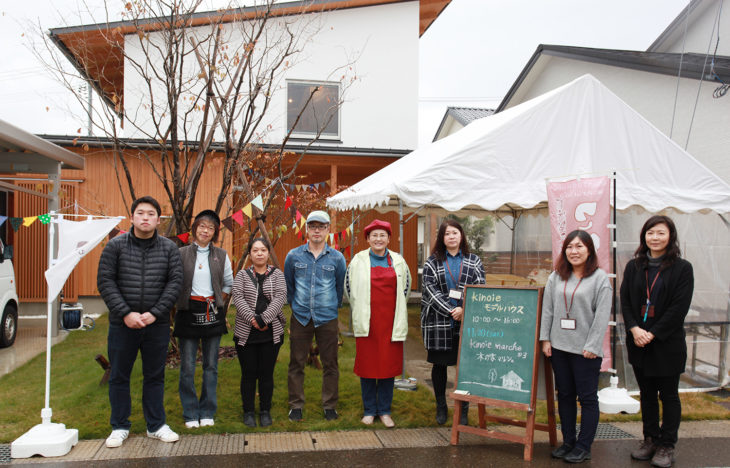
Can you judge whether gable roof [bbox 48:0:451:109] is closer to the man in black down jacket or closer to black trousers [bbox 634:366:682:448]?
the man in black down jacket

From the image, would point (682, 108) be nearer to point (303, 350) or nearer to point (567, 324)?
point (567, 324)

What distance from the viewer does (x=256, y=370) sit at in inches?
191

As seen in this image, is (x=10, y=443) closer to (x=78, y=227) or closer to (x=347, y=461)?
(x=78, y=227)

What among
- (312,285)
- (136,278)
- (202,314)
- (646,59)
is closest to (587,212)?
(312,285)

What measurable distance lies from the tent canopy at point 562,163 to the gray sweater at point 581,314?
2062 millimetres

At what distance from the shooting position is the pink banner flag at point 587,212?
5555 millimetres

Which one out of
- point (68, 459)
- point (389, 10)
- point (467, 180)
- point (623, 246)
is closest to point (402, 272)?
point (467, 180)

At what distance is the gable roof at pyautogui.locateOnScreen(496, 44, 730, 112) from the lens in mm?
7977

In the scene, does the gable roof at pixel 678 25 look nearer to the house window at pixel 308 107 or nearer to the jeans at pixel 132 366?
the house window at pixel 308 107

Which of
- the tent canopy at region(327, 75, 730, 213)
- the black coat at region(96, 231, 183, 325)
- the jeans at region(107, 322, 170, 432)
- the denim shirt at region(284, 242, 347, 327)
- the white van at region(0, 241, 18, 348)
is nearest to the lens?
the black coat at region(96, 231, 183, 325)

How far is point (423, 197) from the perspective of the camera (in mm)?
6203

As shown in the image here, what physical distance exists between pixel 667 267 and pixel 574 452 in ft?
5.37

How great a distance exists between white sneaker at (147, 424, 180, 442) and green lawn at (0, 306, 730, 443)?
0.60 ft

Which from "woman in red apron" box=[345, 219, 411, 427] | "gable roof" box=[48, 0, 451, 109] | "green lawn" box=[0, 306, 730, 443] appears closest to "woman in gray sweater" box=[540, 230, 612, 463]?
"green lawn" box=[0, 306, 730, 443]
